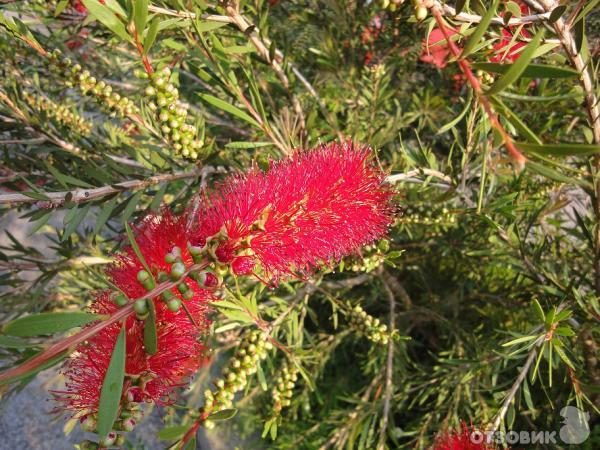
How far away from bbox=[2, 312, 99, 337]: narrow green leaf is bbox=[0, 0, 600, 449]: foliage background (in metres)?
0.06

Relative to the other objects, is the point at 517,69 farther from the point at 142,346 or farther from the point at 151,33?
the point at 142,346

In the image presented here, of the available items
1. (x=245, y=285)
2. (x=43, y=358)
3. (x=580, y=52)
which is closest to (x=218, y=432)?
(x=245, y=285)

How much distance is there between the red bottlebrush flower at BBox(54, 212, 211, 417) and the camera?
49cm

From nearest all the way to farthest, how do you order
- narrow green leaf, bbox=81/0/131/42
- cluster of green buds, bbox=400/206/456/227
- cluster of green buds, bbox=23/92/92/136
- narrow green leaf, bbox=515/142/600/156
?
1. narrow green leaf, bbox=515/142/600/156
2. narrow green leaf, bbox=81/0/131/42
3. cluster of green buds, bbox=400/206/456/227
4. cluster of green buds, bbox=23/92/92/136

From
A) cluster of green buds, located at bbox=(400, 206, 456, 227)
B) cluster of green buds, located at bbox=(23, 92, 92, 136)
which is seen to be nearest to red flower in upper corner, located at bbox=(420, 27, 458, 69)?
cluster of green buds, located at bbox=(400, 206, 456, 227)

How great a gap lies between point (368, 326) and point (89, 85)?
694 millimetres

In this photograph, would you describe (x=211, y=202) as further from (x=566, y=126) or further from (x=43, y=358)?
(x=566, y=126)

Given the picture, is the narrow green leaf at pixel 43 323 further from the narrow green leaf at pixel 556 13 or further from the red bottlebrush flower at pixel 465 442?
the red bottlebrush flower at pixel 465 442

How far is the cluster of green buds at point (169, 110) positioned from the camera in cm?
55

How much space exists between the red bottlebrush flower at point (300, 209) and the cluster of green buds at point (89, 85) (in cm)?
26

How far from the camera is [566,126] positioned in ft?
3.82

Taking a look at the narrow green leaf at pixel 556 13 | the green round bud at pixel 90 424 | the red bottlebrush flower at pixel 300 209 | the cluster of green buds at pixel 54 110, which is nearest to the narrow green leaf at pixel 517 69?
the narrow green leaf at pixel 556 13

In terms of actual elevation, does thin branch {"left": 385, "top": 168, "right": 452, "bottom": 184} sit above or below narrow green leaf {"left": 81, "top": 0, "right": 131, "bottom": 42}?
below

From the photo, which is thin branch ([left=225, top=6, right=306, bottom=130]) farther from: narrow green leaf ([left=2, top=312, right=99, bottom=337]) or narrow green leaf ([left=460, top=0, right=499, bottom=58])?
narrow green leaf ([left=2, top=312, right=99, bottom=337])
